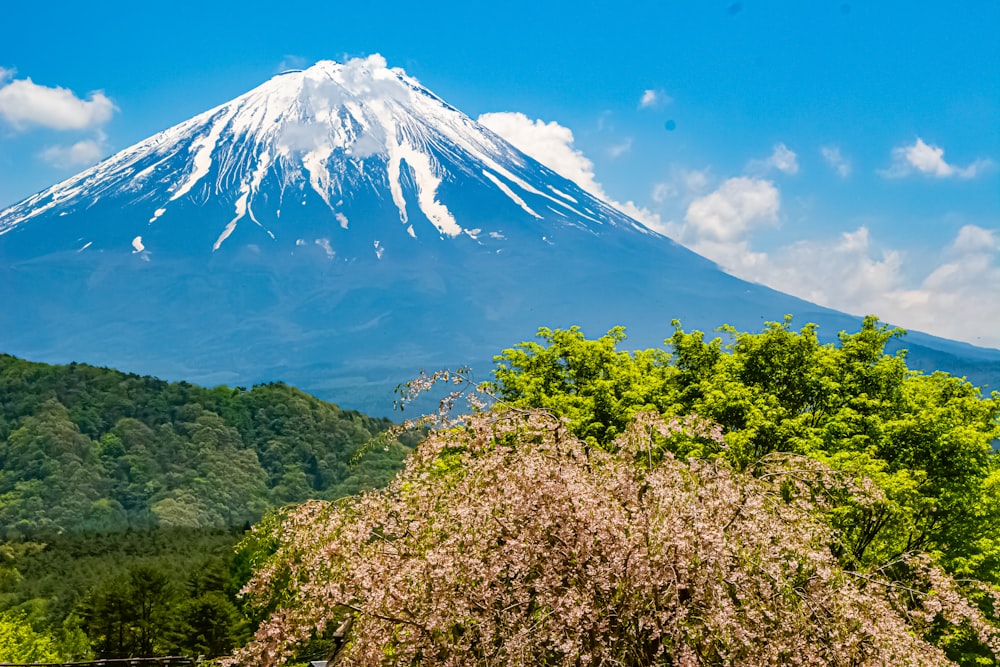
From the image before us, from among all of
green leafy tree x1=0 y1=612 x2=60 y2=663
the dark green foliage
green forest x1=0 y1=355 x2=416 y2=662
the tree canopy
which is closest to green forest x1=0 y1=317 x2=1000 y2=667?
the tree canopy

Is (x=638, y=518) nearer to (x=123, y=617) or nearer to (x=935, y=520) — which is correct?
(x=935, y=520)

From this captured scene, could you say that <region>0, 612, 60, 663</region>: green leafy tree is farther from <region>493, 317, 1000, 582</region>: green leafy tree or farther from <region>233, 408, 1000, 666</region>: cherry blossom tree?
<region>233, 408, 1000, 666</region>: cherry blossom tree

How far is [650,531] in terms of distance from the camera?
719cm

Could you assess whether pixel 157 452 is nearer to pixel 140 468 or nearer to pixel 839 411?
pixel 140 468

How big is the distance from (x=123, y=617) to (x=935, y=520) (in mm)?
32333

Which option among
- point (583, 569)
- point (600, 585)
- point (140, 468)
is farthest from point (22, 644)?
point (140, 468)

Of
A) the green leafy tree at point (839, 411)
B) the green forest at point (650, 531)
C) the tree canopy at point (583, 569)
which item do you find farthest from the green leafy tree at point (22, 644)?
the tree canopy at point (583, 569)

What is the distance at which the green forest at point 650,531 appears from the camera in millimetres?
7180

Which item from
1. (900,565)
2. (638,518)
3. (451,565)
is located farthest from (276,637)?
(900,565)

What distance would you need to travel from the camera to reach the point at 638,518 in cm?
722

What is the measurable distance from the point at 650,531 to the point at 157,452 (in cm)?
9660

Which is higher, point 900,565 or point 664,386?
point 664,386

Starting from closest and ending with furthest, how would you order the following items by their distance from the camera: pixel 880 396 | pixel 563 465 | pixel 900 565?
pixel 563 465 < pixel 900 565 < pixel 880 396

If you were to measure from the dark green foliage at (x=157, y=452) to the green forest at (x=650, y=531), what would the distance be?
5232 cm
